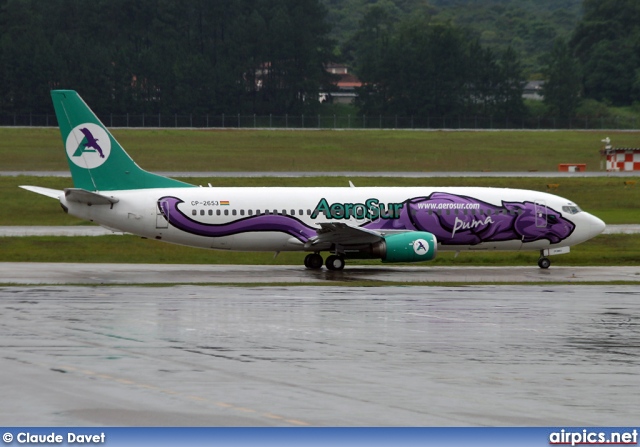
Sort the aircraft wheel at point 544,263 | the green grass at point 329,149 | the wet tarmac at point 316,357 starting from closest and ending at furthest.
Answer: the wet tarmac at point 316,357 → the aircraft wheel at point 544,263 → the green grass at point 329,149

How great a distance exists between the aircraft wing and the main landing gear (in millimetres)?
696

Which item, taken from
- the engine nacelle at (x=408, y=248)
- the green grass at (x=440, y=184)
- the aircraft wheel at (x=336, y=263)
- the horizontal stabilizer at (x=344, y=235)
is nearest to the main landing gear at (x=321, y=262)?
the aircraft wheel at (x=336, y=263)

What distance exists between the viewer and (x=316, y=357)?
2391cm

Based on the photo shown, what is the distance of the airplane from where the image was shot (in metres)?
43.1

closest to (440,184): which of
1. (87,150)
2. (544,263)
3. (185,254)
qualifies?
(185,254)

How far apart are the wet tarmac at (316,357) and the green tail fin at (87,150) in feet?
27.2

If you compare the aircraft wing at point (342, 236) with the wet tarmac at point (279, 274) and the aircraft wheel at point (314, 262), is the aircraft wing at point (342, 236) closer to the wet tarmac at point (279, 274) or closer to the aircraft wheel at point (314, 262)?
the aircraft wheel at point (314, 262)

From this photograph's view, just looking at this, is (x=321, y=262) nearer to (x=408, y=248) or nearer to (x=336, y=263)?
(x=336, y=263)

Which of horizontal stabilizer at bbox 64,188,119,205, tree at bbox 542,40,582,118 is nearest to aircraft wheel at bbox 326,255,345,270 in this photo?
horizontal stabilizer at bbox 64,188,119,205

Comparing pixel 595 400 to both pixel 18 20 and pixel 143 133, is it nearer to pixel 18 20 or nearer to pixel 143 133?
pixel 143 133

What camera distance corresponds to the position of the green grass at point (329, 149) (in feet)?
→ 331

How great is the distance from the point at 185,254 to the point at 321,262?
791 cm

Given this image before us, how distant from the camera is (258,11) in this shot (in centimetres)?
17150

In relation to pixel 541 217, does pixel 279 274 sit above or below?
below
